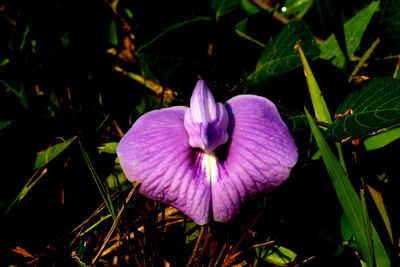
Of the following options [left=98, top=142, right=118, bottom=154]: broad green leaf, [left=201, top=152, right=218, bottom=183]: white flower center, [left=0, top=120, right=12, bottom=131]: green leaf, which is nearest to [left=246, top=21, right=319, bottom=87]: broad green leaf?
[left=201, top=152, right=218, bottom=183]: white flower center

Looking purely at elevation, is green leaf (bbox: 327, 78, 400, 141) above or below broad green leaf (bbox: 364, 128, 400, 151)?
above

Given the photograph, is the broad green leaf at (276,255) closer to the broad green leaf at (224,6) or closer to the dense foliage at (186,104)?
the dense foliage at (186,104)

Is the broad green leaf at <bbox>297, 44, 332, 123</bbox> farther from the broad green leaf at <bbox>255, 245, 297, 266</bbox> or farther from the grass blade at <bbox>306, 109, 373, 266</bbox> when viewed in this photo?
the broad green leaf at <bbox>255, 245, 297, 266</bbox>

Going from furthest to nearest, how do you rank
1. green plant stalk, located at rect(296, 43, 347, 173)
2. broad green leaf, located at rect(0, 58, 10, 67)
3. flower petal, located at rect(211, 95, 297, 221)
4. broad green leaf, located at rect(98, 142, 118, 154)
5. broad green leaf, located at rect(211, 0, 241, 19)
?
1. broad green leaf, located at rect(0, 58, 10, 67)
2. broad green leaf, located at rect(211, 0, 241, 19)
3. broad green leaf, located at rect(98, 142, 118, 154)
4. green plant stalk, located at rect(296, 43, 347, 173)
5. flower petal, located at rect(211, 95, 297, 221)

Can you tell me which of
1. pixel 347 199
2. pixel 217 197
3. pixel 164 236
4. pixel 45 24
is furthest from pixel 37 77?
pixel 347 199

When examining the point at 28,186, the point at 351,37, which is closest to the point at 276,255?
the point at 351,37

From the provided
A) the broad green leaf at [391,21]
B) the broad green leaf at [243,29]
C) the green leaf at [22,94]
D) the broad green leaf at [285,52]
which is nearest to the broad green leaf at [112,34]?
the green leaf at [22,94]

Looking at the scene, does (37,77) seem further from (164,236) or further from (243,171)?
(243,171)
